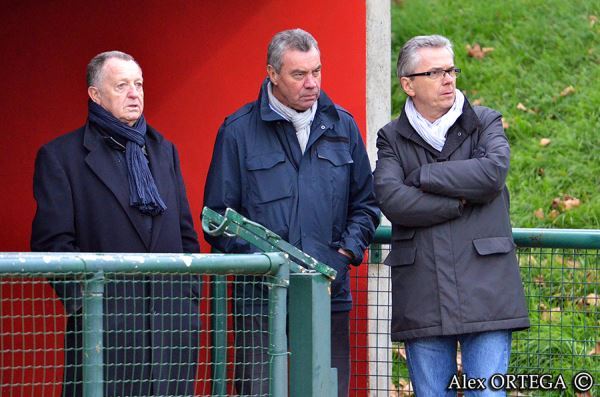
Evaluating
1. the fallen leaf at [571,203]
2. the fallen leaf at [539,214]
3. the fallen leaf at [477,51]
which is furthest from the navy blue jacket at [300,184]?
the fallen leaf at [477,51]

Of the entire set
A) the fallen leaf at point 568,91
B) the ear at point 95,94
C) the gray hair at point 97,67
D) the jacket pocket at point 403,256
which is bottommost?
the jacket pocket at point 403,256

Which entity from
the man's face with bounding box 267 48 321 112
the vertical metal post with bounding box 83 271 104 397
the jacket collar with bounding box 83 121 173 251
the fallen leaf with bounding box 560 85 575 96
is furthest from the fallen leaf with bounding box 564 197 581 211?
the vertical metal post with bounding box 83 271 104 397

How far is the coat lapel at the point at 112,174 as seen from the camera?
16.2 ft

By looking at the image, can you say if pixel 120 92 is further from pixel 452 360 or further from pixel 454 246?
pixel 452 360

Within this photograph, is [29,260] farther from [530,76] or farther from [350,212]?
[530,76]

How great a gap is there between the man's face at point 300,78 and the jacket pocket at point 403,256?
820mm

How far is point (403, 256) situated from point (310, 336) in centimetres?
87

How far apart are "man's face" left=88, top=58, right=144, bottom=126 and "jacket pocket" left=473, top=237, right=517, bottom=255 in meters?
1.51

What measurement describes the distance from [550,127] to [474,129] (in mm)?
Answer: 4737

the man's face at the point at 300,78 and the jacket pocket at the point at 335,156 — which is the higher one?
the man's face at the point at 300,78

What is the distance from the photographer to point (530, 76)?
A: 10.1 meters

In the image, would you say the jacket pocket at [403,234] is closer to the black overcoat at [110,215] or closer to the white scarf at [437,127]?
the white scarf at [437,127]

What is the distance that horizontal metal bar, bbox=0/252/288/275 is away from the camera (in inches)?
138

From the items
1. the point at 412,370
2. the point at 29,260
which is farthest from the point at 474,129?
the point at 29,260
